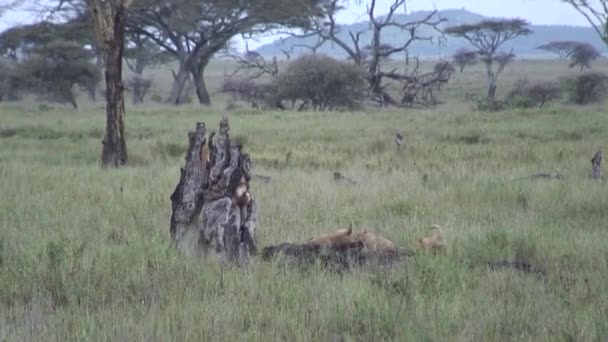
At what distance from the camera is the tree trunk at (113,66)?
1292 centimetres

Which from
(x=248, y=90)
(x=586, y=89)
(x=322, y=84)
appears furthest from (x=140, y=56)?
(x=586, y=89)

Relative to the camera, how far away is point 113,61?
522 inches

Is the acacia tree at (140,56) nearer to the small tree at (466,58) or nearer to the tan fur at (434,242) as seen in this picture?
the small tree at (466,58)

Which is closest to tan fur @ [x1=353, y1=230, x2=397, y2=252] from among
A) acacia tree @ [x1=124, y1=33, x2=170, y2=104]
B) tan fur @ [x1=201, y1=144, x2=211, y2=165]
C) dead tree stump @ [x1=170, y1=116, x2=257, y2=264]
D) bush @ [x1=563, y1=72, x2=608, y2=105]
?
dead tree stump @ [x1=170, y1=116, x2=257, y2=264]

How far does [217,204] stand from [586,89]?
3649cm

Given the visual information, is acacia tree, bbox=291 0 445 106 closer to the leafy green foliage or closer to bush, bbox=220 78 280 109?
bush, bbox=220 78 280 109

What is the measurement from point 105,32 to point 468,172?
18.8ft

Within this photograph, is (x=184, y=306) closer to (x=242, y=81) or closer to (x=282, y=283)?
(x=282, y=283)

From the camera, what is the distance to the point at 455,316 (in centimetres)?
432

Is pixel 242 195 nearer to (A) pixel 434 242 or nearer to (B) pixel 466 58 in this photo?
(A) pixel 434 242

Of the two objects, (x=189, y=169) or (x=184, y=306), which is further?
(x=189, y=169)

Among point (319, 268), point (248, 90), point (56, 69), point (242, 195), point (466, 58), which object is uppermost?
point (466, 58)

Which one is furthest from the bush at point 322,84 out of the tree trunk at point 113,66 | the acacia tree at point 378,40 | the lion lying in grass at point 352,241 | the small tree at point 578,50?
the small tree at point 578,50

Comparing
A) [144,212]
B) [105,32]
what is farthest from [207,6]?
[144,212]
